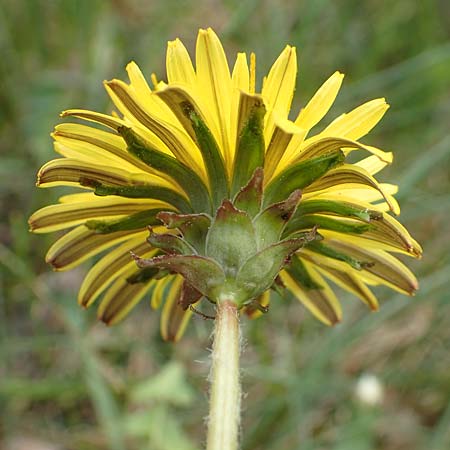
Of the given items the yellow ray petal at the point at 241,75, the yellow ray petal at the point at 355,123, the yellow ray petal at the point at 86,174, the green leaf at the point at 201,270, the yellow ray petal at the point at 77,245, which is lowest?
the green leaf at the point at 201,270

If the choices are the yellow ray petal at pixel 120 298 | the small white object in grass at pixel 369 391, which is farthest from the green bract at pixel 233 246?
the small white object in grass at pixel 369 391

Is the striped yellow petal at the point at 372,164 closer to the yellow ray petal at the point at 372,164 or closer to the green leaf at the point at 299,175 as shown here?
the yellow ray petal at the point at 372,164

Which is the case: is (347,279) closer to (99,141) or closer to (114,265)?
(114,265)

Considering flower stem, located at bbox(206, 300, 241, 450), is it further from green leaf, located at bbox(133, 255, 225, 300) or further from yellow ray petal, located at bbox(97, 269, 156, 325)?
yellow ray petal, located at bbox(97, 269, 156, 325)

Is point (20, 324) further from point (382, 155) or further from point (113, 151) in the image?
point (382, 155)

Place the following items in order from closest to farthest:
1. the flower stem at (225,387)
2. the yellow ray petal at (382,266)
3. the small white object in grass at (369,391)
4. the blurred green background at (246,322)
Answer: the flower stem at (225,387)
the yellow ray petal at (382,266)
the small white object in grass at (369,391)
the blurred green background at (246,322)

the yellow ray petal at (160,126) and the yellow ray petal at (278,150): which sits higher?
the yellow ray petal at (160,126)
